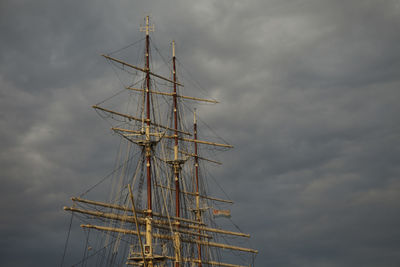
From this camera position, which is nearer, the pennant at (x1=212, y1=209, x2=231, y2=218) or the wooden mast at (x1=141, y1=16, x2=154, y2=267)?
the wooden mast at (x1=141, y1=16, x2=154, y2=267)

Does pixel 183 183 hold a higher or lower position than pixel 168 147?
lower

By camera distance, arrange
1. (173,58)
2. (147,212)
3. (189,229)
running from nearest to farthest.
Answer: (147,212), (189,229), (173,58)

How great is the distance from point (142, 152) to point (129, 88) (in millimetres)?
7940

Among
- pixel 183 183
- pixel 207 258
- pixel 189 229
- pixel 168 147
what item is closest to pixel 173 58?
pixel 168 147

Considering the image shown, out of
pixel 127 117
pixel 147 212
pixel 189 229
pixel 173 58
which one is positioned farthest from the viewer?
pixel 173 58

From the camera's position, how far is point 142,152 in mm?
54594

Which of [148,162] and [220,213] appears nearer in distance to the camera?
[148,162]

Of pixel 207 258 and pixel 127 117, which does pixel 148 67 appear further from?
pixel 207 258

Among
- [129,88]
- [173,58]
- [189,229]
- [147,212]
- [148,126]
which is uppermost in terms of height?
[173,58]

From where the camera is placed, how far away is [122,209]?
53.7 metres

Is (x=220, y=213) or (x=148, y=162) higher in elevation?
(x=220, y=213)

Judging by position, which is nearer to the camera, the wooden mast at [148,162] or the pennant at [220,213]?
the wooden mast at [148,162]

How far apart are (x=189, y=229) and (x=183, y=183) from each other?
21.2 ft

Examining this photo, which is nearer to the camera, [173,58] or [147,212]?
[147,212]
